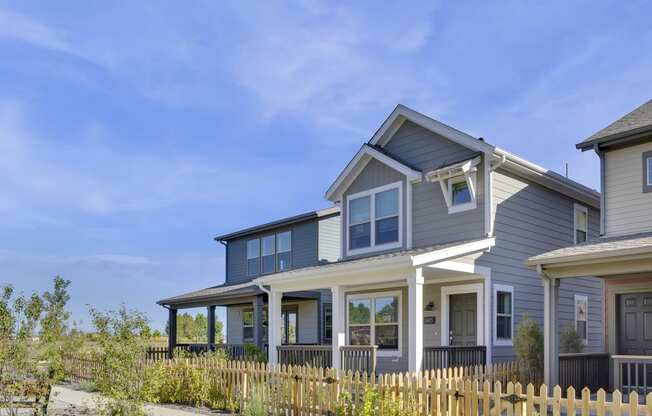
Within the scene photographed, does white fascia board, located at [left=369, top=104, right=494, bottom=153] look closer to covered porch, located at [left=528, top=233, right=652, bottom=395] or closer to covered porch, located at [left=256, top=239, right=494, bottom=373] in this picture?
covered porch, located at [left=256, top=239, right=494, bottom=373]

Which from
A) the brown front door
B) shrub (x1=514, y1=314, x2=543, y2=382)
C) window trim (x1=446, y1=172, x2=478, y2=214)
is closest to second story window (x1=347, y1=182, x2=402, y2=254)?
window trim (x1=446, y1=172, x2=478, y2=214)

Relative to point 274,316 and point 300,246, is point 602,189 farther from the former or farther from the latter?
point 300,246

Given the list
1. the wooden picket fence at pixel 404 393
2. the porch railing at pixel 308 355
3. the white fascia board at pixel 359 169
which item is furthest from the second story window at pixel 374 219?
the wooden picket fence at pixel 404 393

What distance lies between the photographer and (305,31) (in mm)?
14703

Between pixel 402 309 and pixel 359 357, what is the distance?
2.56 m

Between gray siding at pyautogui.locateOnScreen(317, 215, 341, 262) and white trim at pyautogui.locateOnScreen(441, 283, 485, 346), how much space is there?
8030 millimetres

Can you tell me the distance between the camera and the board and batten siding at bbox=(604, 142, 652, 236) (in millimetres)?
14164

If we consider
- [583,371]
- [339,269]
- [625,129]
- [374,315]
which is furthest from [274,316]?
[625,129]

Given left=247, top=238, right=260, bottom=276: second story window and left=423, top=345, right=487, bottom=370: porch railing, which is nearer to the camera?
left=423, top=345, right=487, bottom=370: porch railing

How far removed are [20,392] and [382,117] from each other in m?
11.8

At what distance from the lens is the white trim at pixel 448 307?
49.0 feet

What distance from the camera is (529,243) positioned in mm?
16516

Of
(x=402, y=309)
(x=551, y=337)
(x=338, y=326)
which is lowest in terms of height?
(x=338, y=326)

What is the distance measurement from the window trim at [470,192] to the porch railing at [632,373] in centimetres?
473
